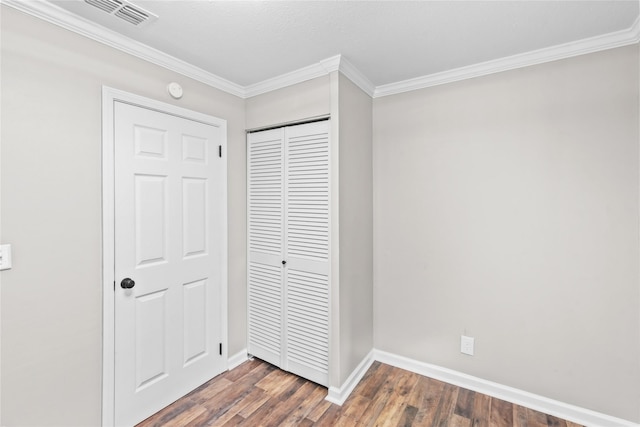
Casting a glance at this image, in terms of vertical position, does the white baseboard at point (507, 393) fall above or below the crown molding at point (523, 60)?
below

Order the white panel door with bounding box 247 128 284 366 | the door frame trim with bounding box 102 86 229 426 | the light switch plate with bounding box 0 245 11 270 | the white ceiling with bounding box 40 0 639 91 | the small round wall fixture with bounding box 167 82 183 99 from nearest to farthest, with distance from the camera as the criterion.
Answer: the light switch plate with bounding box 0 245 11 270 → the white ceiling with bounding box 40 0 639 91 → the door frame trim with bounding box 102 86 229 426 → the small round wall fixture with bounding box 167 82 183 99 → the white panel door with bounding box 247 128 284 366

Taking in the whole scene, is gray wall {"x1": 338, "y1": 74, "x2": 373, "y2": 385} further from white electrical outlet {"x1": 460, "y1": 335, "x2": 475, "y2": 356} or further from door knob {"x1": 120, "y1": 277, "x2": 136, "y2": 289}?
door knob {"x1": 120, "y1": 277, "x2": 136, "y2": 289}

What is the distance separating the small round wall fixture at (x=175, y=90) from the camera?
2.12 metres

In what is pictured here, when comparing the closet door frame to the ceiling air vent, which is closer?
the ceiling air vent

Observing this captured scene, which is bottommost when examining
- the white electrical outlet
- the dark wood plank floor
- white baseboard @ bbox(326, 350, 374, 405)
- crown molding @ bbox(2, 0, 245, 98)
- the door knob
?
the dark wood plank floor

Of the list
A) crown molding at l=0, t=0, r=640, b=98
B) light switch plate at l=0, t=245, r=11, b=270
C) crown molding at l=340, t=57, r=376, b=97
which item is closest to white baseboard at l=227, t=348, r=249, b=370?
light switch plate at l=0, t=245, r=11, b=270

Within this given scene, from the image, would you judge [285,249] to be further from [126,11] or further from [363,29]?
[126,11]

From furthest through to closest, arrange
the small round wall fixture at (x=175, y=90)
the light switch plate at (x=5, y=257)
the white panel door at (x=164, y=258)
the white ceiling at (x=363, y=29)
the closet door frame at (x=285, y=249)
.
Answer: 1. the closet door frame at (x=285, y=249)
2. the small round wall fixture at (x=175, y=90)
3. the white panel door at (x=164, y=258)
4. the white ceiling at (x=363, y=29)
5. the light switch plate at (x=5, y=257)

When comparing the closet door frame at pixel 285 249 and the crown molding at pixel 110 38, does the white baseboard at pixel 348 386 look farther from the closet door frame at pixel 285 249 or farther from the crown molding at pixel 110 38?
the crown molding at pixel 110 38

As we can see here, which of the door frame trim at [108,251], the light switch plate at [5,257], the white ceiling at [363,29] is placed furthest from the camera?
the door frame trim at [108,251]

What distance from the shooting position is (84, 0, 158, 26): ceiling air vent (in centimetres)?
153

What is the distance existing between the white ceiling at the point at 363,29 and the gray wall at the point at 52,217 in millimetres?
285

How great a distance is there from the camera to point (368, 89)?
2602 mm

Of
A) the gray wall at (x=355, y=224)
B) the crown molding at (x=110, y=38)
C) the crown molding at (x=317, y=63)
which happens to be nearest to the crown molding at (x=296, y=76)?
the crown molding at (x=317, y=63)
